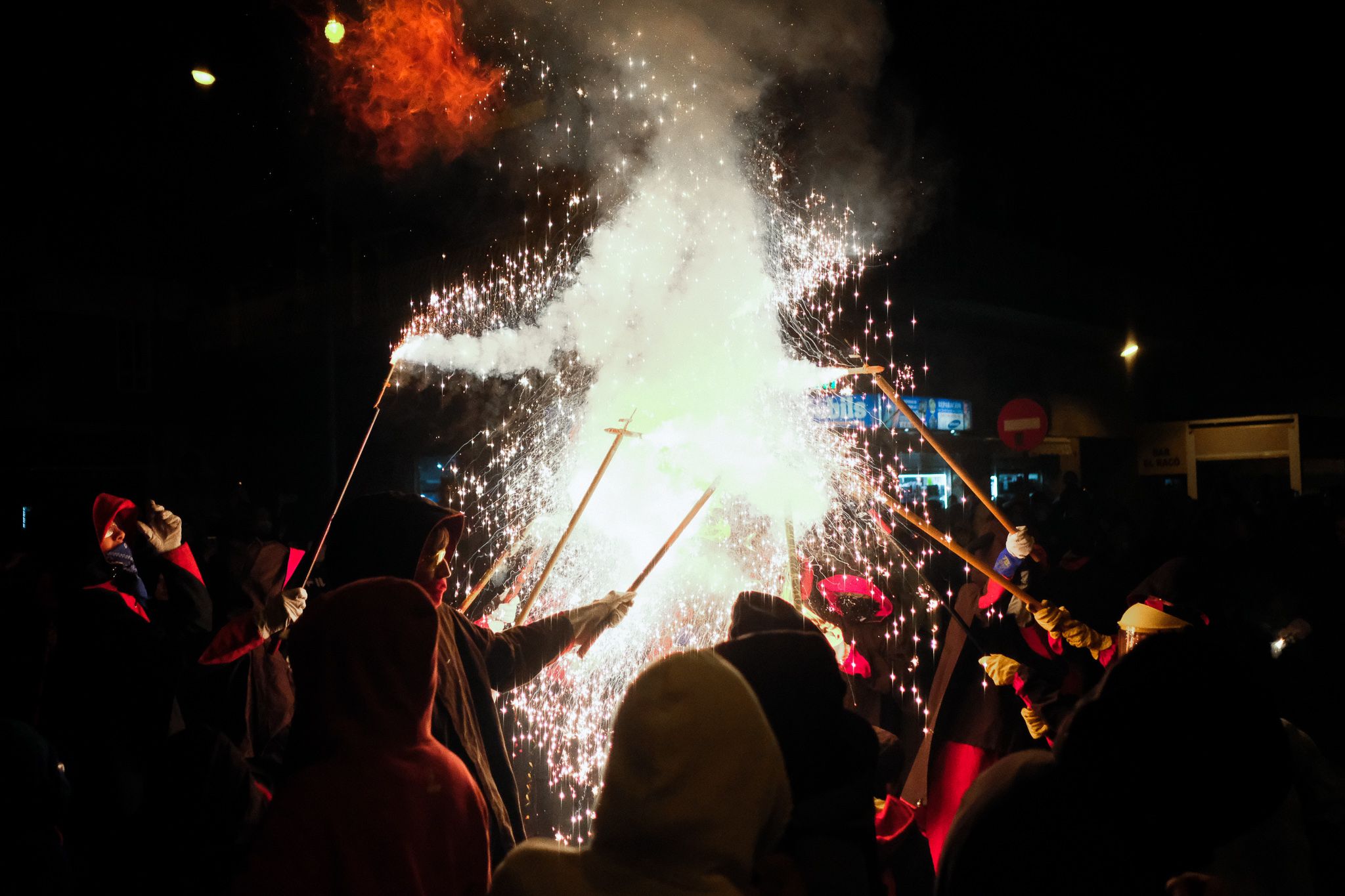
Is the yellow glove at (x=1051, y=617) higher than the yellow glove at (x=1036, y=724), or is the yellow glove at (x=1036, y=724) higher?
the yellow glove at (x=1051, y=617)

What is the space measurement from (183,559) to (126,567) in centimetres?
52

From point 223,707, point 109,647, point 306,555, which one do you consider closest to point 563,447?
point 306,555

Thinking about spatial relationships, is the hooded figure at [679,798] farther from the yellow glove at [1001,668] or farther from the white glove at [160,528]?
the white glove at [160,528]

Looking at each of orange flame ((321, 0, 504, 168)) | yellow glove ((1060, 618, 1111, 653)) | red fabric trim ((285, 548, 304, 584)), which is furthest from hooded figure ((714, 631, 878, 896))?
orange flame ((321, 0, 504, 168))

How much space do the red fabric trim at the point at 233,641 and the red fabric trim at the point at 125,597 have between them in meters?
0.28

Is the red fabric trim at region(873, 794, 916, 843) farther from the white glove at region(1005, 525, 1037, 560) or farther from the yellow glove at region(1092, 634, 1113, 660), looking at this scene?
the white glove at region(1005, 525, 1037, 560)

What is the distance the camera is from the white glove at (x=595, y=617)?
11.2 feet

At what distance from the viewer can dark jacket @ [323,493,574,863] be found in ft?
8.38

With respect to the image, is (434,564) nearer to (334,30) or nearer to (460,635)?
(460,635)

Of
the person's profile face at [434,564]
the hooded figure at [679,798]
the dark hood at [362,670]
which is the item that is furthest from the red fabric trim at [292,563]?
the hooded figure at [679,798]

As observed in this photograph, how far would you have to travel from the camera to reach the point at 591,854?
61.9 inches

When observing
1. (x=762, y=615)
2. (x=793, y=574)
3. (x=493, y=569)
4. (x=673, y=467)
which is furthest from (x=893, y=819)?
(x=673, y=467)

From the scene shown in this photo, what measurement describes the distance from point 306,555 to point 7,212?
1148cm

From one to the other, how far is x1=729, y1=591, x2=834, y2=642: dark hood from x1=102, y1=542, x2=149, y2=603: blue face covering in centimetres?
322
